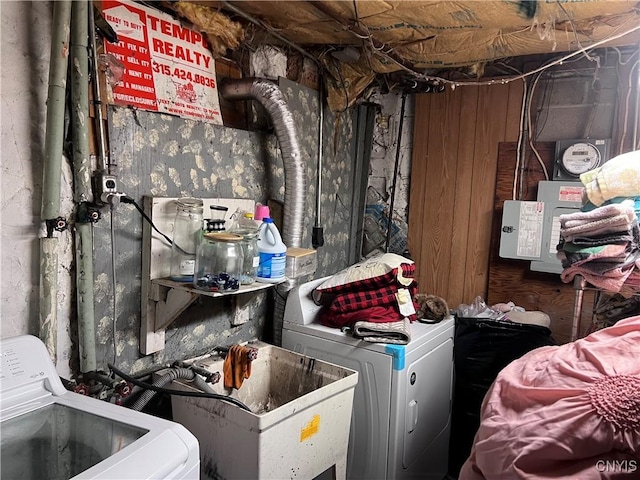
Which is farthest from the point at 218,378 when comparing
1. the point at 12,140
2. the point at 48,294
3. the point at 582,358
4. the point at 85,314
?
the point at 582,358

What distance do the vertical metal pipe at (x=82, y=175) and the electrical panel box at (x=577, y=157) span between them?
87.8 inches

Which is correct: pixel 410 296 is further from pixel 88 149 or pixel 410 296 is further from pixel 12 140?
pixel 12 140

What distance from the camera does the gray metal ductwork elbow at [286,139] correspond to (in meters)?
1.99

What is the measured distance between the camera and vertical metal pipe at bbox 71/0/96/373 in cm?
137

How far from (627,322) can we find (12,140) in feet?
6.66

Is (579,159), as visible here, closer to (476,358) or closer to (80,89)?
(476,358)

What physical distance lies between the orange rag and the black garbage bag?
1166 millimetres

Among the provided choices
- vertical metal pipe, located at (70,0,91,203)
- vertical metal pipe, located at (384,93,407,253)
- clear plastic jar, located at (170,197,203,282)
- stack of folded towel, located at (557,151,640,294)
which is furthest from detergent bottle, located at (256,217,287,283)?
vertical metal pipe, located at (384,93,407,253)

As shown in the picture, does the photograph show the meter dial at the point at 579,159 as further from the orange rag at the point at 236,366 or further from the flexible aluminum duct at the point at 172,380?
the flexible aluminum duct at the point at 172,380

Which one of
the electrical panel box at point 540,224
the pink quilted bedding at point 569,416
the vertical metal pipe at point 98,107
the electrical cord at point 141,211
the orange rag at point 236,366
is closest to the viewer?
the pink quilted bedding at point 569,416

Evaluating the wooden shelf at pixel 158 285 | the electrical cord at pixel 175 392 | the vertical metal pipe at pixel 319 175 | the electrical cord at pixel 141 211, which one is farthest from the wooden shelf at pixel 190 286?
the vertical metal pipe at pixel 319 175

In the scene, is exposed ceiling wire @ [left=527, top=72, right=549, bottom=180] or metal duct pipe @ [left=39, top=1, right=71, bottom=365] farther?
exposed ceiling wire @ [left=527, top=72, right=549, bottom=180]

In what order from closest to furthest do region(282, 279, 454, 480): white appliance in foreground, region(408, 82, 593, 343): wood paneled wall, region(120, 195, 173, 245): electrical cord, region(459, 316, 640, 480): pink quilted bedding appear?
region(459, 316, 640, 480): pink quilted bedding < region(120, 195, 173, 245): electrical cord < region(282, 279, 454, 480): white appliance in foreground < region(408, 82, 593, 343): wood paneled wall

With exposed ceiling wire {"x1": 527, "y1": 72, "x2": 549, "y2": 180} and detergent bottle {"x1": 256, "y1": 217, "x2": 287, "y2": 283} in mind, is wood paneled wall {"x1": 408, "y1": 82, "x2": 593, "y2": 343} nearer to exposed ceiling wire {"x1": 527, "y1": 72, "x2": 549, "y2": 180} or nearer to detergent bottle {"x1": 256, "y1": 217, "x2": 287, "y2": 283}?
exposed ceiling wire {"x1": 527, "y1": 72, "x2": 549, "y2": 180}
